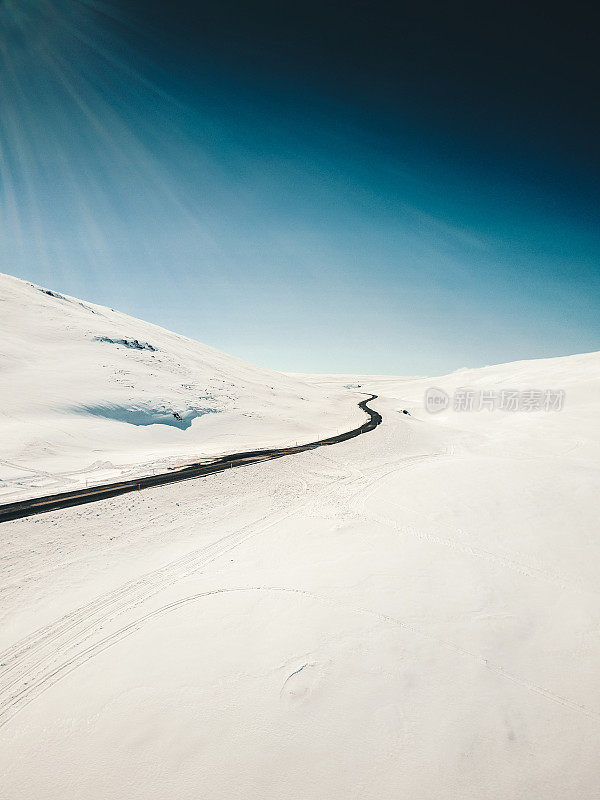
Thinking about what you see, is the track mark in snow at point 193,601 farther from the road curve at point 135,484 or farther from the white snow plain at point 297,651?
the road curve at point 135,484

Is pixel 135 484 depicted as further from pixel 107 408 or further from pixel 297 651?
pixel 107 408

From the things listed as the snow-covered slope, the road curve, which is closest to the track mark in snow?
the road curve

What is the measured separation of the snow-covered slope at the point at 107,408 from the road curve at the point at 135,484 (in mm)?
1304

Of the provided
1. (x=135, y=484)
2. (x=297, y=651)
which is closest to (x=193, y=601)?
(x=297, y=651)

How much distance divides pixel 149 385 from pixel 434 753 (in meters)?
41.1

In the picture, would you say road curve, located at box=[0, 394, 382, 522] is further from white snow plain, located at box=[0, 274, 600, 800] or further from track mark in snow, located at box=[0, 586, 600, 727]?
track mark in snow, located at box=[0, 586, 600, 727]

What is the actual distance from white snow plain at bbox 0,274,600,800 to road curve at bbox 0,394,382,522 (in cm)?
98

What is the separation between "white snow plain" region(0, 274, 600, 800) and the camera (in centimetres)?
570

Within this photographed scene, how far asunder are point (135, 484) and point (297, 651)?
1357 centimetres

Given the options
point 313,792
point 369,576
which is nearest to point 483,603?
point 369,576

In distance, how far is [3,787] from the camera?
17.3 feet

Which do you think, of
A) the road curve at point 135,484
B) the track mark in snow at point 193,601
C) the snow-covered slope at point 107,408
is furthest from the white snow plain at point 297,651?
the snow-covered slope at point 107,408

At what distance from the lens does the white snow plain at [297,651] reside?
5703 mm

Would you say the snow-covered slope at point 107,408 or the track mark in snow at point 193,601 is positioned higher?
the snow-covered slope at point 107,408
